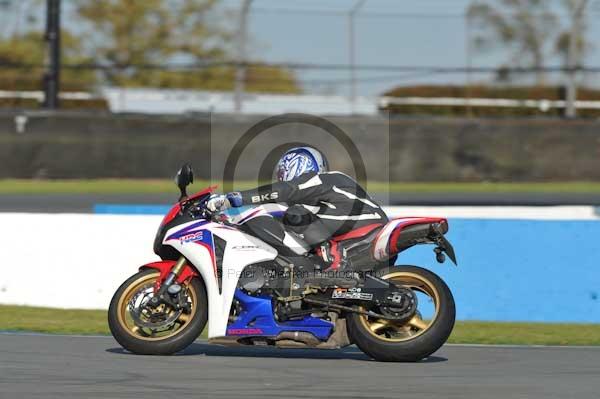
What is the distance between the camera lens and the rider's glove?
7.61 m

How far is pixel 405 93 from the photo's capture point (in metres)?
25.0

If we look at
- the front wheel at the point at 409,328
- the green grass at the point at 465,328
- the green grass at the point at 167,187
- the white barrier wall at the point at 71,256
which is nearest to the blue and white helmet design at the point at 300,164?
the front wheel at the point at 409,328

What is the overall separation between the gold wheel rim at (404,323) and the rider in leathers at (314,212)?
1.52 feet

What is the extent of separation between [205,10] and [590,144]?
10.6 metres

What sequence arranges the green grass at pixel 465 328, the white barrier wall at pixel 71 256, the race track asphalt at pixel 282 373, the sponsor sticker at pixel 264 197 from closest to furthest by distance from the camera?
the race track asphalt at pixel 282 373, the sponsor sticker at pixel 264 197, the green grass at pixel 465 328, the white barrier wall at pixel 71 256

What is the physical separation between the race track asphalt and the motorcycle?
0.49 ft

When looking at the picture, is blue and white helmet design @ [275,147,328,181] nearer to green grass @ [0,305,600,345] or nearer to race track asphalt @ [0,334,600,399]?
race track asphalt @ [0,334,600,399]

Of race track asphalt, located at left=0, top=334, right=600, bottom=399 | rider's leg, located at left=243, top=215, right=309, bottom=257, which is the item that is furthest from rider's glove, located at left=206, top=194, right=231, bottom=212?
race track asphalt, located at left=0, top=334, right=600, bottom=399

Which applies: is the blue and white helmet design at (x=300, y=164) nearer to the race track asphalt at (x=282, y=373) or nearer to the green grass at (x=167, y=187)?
the race track asphalt at (x=282, y=373)

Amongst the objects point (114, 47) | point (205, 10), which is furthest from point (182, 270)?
point (114, 47)

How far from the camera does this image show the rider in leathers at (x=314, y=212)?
781cm

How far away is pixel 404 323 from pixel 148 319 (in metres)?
1.70

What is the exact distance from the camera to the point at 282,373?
7.02m

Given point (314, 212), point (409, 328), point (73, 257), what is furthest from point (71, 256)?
point (409, 328)
